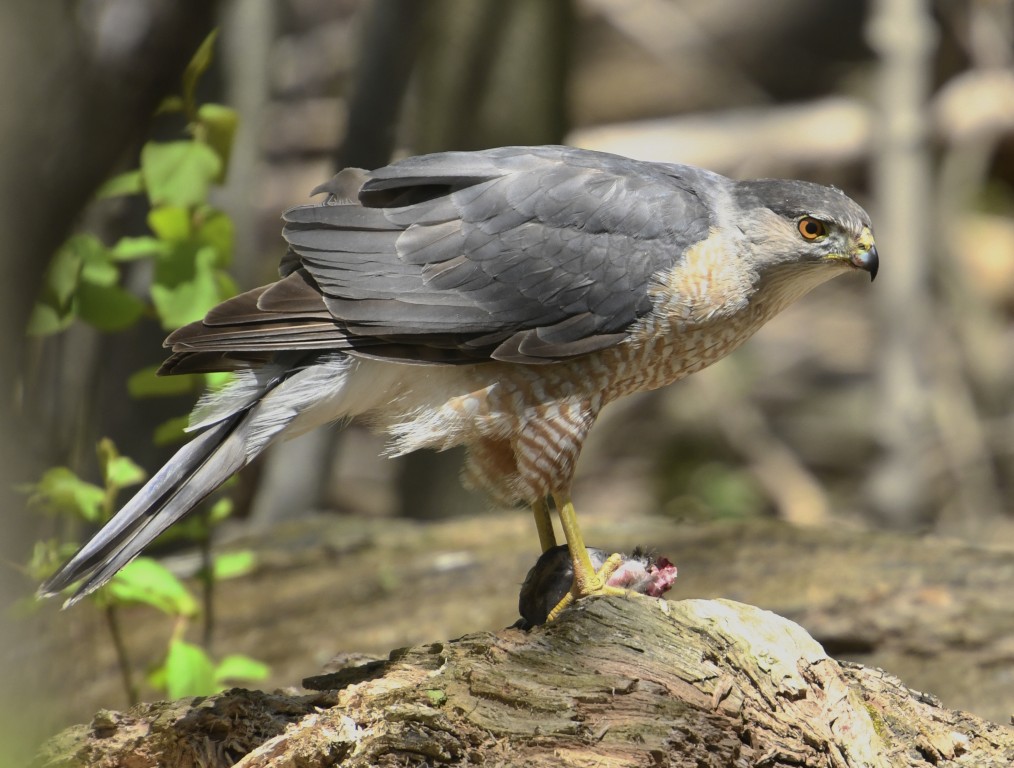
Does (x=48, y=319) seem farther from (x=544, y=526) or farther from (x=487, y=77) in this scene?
(x=487, y=77)

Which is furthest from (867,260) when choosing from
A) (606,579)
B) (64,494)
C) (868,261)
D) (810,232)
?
(64,494)

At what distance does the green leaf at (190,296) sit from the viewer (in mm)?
4133

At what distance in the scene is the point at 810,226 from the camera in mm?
3945

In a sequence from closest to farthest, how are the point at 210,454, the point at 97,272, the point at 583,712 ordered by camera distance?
the point at 583,712 → the point at 210,454 → the point at 97,272

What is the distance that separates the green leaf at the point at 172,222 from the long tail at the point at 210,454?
0.83m

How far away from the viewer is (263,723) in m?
2.98

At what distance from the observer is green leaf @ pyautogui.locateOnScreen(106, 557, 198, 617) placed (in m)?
3.83

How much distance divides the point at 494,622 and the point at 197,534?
137 centimetres

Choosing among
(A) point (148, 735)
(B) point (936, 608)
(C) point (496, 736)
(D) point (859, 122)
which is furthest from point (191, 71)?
(D) point (859, 122)

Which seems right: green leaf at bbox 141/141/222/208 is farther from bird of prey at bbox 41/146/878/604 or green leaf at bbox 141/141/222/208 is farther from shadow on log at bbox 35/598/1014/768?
shadow on log at bbox 35/598/1014/768

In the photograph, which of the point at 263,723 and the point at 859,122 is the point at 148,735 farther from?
the point at 859,122

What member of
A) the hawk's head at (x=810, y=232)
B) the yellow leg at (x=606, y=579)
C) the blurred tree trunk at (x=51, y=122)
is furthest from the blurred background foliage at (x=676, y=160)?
the hawk's head at (x=810, y=232)

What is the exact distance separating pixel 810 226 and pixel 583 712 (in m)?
1.89

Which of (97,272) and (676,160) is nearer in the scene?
(97,272)
